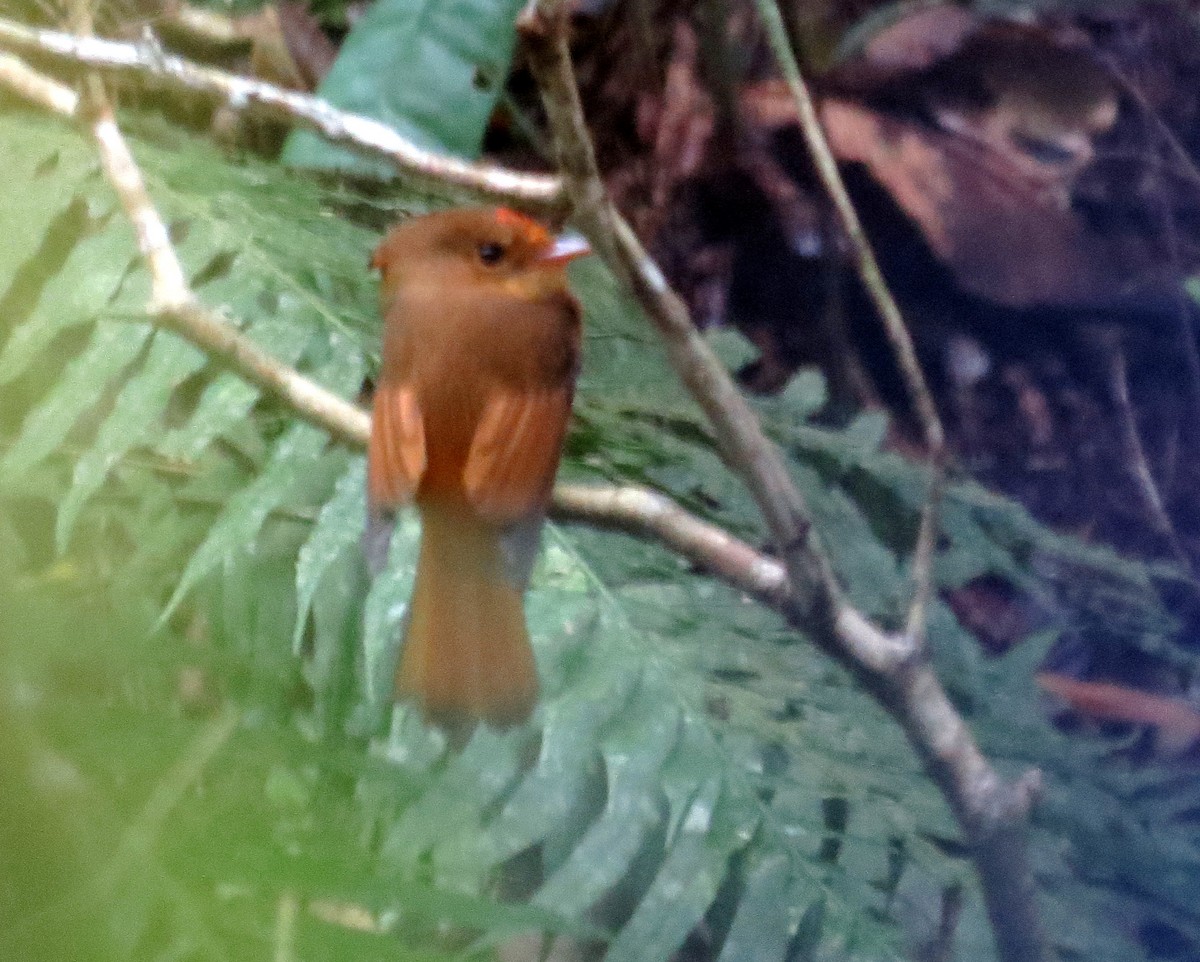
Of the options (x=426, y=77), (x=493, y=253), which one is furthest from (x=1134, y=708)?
(x=426, y=77)

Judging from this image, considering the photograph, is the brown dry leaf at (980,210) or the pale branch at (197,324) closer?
the pale branch at (197,324)

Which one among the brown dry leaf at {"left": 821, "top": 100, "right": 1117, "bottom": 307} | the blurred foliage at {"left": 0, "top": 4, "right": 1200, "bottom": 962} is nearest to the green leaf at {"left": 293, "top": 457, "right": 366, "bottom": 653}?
the blurred foliage at {"left": 0, "top": 4, "right": 1200, "bottom": 962}

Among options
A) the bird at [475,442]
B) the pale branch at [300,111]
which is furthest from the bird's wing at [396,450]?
the pale branch at [300,111]

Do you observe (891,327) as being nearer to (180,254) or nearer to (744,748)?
(744,748)

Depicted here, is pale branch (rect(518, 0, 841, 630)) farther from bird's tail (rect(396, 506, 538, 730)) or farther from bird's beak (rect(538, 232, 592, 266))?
bird's tail (rect(396, 506, 538, 730))

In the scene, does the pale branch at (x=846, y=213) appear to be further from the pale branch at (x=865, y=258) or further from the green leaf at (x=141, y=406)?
the green leaf at (x=141, y=406)
